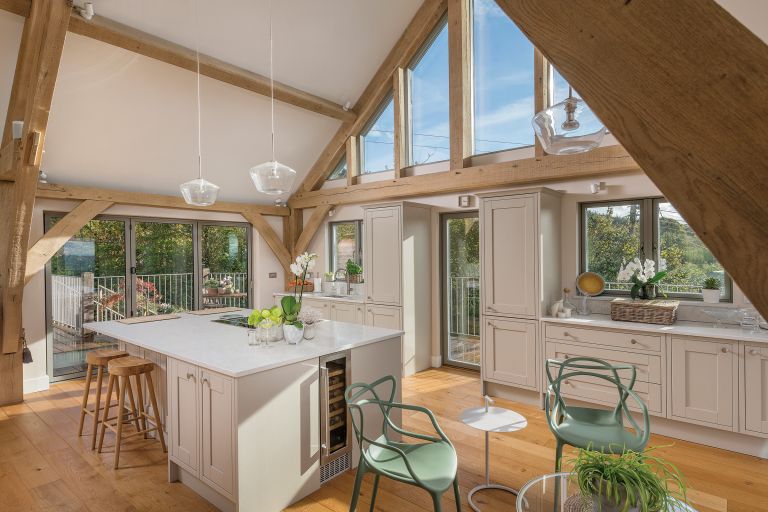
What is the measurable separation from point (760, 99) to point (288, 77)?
5310mm

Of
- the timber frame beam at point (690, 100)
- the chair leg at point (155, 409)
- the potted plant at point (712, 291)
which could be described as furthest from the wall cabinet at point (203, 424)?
the potted plant at point (712, 291)

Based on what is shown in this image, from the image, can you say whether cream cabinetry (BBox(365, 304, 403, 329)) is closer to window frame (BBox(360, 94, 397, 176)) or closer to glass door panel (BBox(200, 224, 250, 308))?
window frame (BBox(360, 94, 397, 176))

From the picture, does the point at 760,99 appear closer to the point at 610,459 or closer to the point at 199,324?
the point at 610,459

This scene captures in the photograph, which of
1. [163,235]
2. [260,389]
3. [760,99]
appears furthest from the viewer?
[163,235]

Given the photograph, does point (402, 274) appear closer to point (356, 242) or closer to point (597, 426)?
point (356, 242)

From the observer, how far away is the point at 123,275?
5594 mm

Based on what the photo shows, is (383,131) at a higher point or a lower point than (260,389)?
higher

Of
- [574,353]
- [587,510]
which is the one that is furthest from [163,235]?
[587,510]

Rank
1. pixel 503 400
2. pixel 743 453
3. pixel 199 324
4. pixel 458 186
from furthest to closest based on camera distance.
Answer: pixel 458 186 → pixel 503 400 → pixel 199 324 → pixel 743 453

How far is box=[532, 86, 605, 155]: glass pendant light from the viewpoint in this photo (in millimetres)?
1571

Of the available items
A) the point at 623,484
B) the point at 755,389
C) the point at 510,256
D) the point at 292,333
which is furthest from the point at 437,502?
the point at 510,256

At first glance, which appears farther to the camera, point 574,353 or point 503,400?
point 503,400

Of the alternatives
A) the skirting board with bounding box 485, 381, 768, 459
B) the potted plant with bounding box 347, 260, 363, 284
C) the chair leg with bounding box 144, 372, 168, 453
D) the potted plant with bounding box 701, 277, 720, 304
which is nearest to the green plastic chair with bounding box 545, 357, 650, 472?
the skirting board with bounding box 485, 381, 768, 459

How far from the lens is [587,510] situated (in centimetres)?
131
